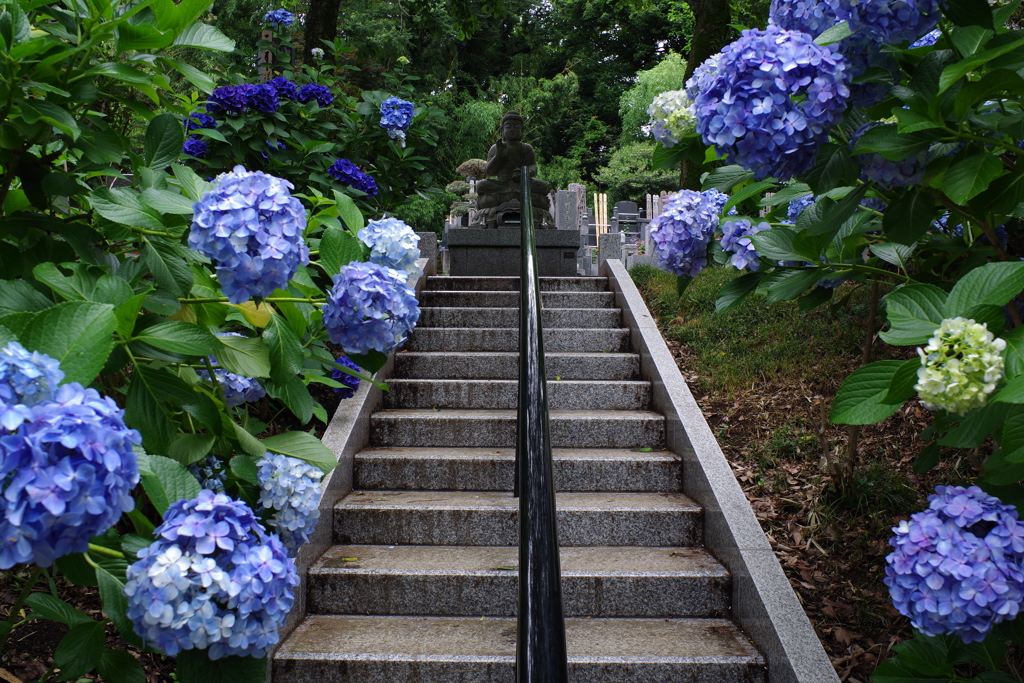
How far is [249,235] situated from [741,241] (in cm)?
135

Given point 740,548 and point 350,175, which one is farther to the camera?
point 350,175

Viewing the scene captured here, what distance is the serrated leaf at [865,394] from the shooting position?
39.5 inches

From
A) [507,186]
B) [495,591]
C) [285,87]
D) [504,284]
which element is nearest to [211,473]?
[495,591]

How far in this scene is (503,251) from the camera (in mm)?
6469

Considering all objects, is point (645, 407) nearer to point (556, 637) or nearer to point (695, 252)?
point (695, 252)

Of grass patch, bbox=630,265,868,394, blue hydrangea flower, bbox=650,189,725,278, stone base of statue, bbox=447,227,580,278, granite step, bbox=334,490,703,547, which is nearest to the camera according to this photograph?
blue hydrangea flower, bbox=650,189,725,278

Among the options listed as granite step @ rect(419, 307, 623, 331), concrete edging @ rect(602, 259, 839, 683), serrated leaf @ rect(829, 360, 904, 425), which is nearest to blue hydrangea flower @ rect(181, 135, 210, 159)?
granite step @ rect(419, 307, 623, 331)

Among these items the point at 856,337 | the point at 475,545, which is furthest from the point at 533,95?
the point at 475,545

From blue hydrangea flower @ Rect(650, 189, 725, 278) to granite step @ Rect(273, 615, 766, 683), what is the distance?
1251mm

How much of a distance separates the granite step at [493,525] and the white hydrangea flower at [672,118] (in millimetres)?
1764

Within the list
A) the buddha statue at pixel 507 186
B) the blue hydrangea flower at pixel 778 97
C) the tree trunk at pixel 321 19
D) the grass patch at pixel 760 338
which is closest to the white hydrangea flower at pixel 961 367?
the blue hydrangea flower at pixel 778 97

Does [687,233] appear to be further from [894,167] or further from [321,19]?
[321,19]

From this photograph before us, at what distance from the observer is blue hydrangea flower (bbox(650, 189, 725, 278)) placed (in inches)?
80.4

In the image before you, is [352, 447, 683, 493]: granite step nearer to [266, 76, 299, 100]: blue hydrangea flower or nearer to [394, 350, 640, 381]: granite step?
[394, 350, 640, 381]: granite step
